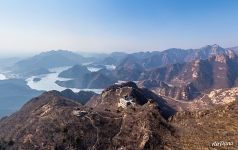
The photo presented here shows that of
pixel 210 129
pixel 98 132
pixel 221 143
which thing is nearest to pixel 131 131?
pixel 98 132

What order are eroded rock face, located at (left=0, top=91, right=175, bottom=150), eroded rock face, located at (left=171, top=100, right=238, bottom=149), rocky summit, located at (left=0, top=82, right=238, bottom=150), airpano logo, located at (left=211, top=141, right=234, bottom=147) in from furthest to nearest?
eroded rock face, located at (left=0, top=91, right=175, bottom=150), rocky summit, located at (left=0, top=82, right=238, bottom=150), eroded rock face, located at (left=171, top=100, right=238, bottom=149), airpano logo, located at (left=211, top=141, right=234, bottom=147)

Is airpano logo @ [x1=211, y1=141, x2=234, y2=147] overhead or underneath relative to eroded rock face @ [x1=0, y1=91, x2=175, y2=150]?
overhead

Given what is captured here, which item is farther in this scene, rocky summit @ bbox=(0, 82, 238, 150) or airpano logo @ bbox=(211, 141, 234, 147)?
rocky summit @ bbox=(0, 82, 238, 150)

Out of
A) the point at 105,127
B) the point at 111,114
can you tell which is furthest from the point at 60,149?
the point at 111,114

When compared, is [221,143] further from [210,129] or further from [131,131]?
[131,131]

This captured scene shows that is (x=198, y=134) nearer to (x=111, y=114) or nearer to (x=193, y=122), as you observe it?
(x=193, y=122)

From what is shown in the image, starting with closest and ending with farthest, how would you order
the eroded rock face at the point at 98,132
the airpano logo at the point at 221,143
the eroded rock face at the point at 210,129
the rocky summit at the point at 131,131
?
1. the airpano logo at the point at 221,143
2. the eroded rock face at the point at 210,129
3. the rocky summit at the point at 131,131
4. the eroded rock face at the point at 98,132

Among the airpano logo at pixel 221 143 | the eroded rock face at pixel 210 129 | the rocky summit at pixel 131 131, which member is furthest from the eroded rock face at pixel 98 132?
the airpano logo at pixel 221 143

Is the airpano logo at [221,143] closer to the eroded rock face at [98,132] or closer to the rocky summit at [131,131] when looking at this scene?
the rocky summit at [131,131]

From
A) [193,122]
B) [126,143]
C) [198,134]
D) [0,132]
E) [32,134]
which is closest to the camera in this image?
[198,134]

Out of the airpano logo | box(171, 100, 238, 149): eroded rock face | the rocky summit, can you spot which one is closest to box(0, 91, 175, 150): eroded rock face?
the rocky summit

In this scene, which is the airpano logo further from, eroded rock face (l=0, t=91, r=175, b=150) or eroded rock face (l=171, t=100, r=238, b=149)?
eroded rock face (l=0, t=91, r=175, b=150)
